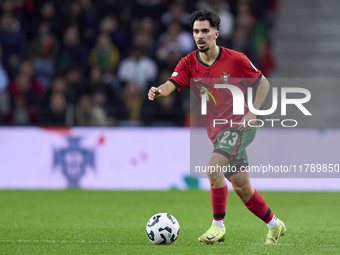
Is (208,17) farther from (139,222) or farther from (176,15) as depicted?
(176,15)

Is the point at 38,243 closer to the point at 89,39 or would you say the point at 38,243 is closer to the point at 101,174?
the point at 101,174

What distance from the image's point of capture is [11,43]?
525 inches

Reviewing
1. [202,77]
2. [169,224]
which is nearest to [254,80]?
[202,77]

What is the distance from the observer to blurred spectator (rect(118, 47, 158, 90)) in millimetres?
12859

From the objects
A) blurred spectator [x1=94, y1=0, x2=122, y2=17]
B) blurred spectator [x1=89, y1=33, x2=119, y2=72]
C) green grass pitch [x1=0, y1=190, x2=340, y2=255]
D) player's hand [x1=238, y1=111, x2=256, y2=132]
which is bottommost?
green grass pitch [x1=0, y1=190, x2=340, y2=255]

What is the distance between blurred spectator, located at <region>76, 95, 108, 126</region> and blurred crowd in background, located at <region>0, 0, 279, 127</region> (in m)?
0.02

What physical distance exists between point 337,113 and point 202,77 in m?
8.56

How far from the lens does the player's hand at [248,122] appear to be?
5746mm

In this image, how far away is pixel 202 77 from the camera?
6098mm

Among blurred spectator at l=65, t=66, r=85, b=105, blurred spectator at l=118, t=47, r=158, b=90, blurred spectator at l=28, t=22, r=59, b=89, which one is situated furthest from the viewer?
blurred spectator at l=28, t=22, r=59, b=89

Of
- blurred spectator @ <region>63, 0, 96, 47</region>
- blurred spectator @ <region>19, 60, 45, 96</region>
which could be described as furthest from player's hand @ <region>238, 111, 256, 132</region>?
blurred spectator @ <region>63, 0, 96, 47</region>

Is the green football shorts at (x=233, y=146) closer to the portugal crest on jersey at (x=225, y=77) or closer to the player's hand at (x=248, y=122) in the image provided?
the player's hand at (x=248, y=122)

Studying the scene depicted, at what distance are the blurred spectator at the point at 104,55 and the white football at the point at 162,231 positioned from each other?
7575 millimetres

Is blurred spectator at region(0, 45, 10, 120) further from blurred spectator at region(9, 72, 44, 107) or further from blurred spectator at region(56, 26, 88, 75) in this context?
blurred spectator at region(56, 26, 88, 75)
